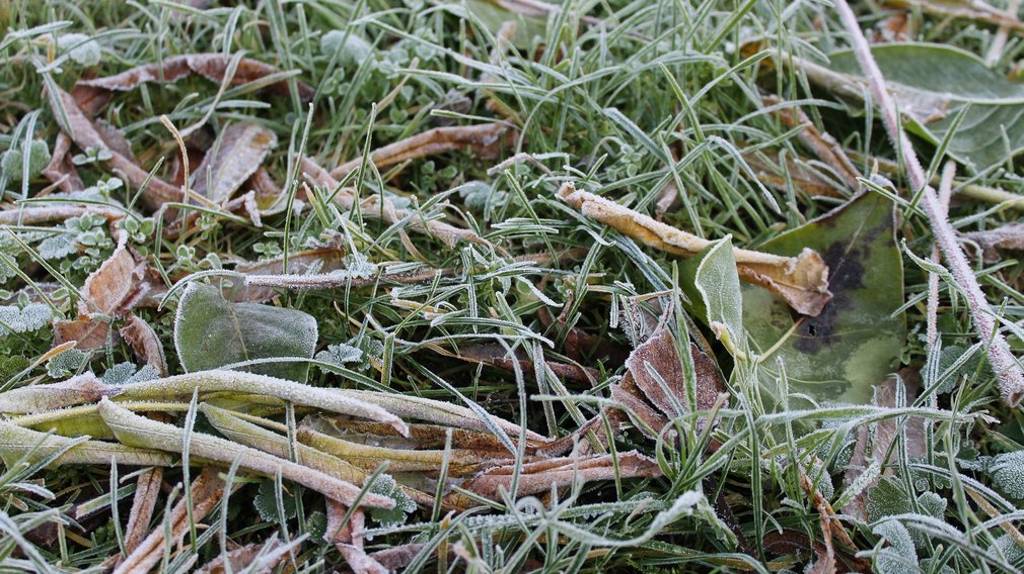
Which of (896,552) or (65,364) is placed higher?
(65,364)

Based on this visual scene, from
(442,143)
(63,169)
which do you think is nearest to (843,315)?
(442,143)

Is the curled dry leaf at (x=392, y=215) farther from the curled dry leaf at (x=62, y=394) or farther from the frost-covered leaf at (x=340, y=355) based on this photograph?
the curled dry leaf at (x=62, y=394)

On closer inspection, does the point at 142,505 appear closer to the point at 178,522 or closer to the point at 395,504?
the point at 178,522

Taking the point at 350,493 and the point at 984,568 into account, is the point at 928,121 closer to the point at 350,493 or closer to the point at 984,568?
the point at 984,568

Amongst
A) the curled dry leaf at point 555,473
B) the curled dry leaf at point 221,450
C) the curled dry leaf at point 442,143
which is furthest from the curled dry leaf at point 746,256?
the curled dry leaf at point 221,450

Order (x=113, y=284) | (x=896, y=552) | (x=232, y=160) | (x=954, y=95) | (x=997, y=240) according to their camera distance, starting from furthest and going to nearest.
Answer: (x=954, y=95), (x=232, y=160), (x=997, y=240), (x=113, y=284), (x=896, y=552)
